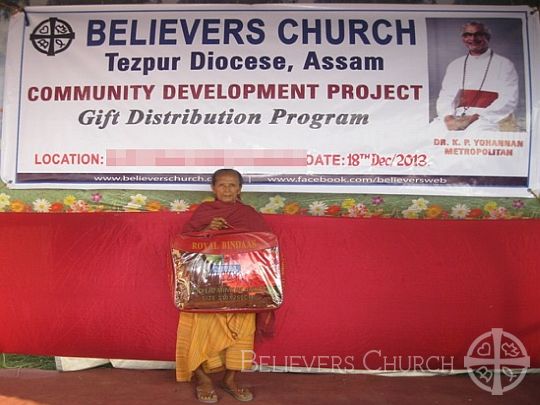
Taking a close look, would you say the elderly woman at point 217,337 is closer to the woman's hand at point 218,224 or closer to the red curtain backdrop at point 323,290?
the woman's hand at point 218,224

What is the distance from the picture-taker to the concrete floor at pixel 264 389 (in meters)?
3.42

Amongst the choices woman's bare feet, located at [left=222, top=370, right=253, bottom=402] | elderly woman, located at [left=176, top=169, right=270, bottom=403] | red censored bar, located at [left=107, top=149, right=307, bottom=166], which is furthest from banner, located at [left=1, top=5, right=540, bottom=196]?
woman's bare feet, located at [left=222, top=370, right=253, bottom=402]

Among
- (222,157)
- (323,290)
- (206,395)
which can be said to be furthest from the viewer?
A: (222,157)

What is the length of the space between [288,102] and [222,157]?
62 cm

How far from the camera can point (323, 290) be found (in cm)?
376

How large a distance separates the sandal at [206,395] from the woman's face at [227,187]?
4.00 feet

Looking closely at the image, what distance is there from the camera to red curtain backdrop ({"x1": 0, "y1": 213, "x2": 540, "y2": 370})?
12.2 feet

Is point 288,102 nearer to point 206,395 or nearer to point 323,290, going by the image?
point 323,290

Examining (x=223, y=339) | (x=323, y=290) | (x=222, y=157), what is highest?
(x=222, y=157)

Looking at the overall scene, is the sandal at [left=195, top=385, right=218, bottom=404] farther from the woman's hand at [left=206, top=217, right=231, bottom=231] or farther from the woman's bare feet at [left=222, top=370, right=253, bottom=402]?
the woman's hand at [left=206, top=217, right=231, bottom=231]

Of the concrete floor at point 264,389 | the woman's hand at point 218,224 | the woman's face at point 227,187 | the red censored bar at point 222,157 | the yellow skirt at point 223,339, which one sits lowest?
the concrete floor at point 264,389

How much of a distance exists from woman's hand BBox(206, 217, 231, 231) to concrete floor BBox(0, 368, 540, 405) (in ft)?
3.59

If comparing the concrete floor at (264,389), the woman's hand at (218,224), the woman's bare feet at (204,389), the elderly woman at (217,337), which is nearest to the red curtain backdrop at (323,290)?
the concrete floor at (264,389)

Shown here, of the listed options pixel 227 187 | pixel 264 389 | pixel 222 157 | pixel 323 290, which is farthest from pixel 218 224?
pixel 264 389
